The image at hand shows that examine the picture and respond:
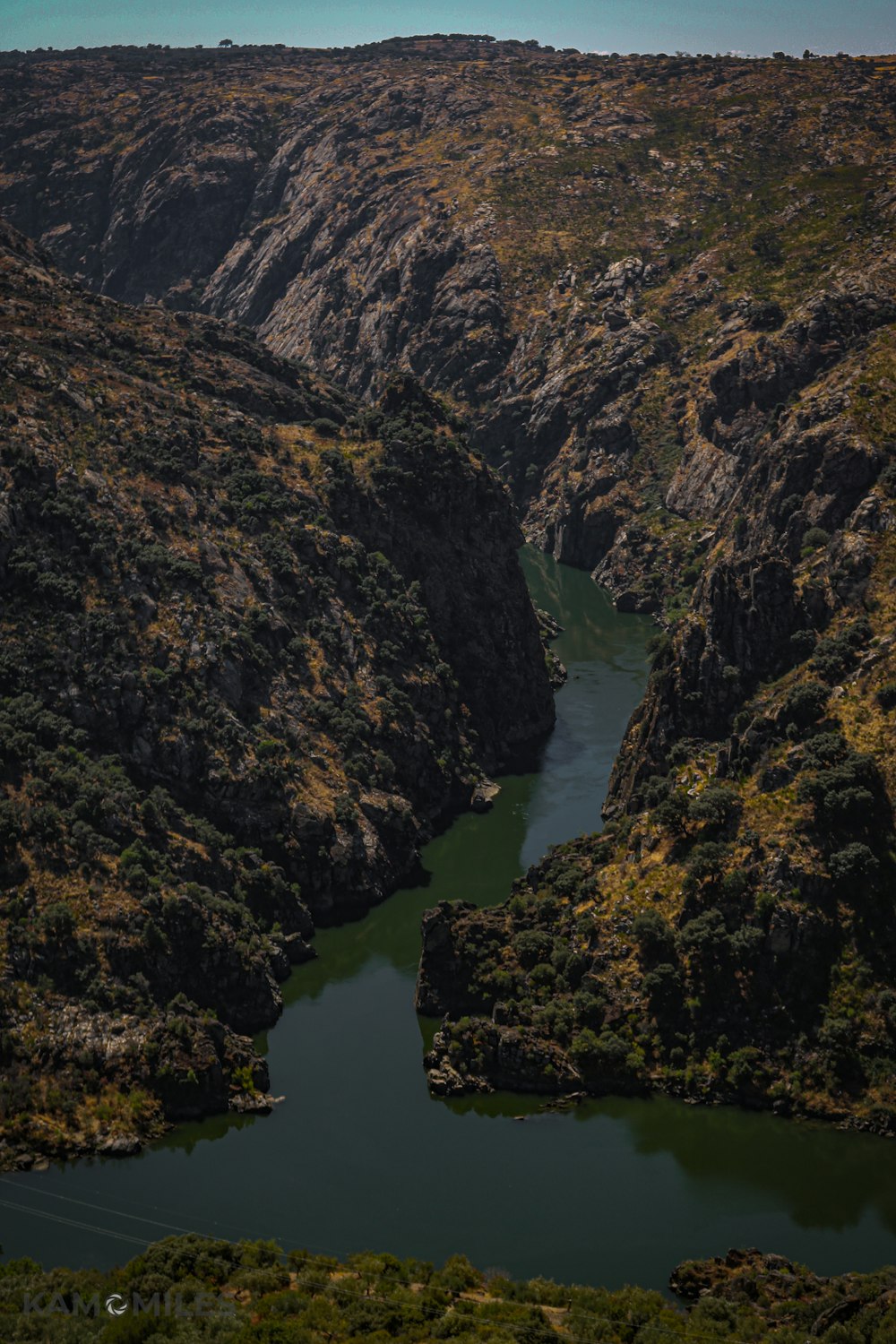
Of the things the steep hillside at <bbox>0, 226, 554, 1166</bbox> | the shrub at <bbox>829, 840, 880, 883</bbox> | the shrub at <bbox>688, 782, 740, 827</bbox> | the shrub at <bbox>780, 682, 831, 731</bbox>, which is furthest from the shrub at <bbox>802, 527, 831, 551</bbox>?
the shrub at <bbox>829, 840, 880, 883</bbox>

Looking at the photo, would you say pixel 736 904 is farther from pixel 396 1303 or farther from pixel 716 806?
pixel 396 1303

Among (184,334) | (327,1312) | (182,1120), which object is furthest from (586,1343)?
(184,334)

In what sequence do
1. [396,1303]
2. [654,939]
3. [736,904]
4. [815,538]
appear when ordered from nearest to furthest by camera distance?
[396,1303]
[736,904]
[654,939]
[815,538]

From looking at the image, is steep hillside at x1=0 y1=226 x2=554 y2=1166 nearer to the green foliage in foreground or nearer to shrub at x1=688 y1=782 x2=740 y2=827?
the green foliage in foreground

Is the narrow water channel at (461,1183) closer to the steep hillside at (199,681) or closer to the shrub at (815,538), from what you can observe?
the steep hillside at (199,681)

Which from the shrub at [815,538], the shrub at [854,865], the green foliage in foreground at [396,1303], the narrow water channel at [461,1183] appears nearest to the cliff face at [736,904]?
the shrub at [854,865]

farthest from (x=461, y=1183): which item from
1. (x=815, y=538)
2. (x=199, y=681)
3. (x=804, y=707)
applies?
(x=815, y=538)
